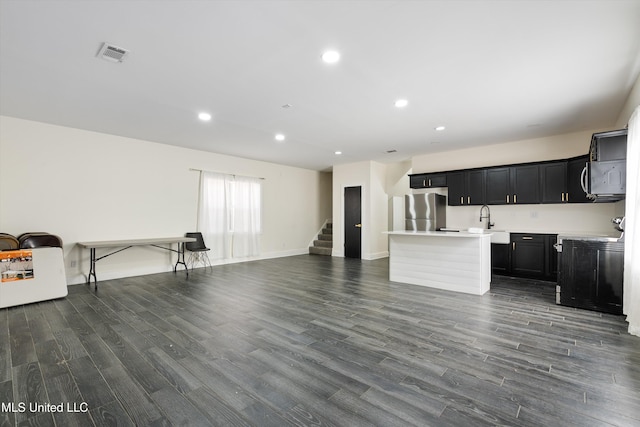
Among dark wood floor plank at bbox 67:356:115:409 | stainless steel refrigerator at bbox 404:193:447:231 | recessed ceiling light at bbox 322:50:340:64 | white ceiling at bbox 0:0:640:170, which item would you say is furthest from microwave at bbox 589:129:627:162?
dark wood floor plank at bbox 67:356:115:409

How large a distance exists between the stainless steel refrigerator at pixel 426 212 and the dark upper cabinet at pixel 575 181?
2.23m

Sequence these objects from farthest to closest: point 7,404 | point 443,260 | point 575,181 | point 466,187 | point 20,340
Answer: point 466,187, point 575,181, point 443,260, point 20,340, point 7,404

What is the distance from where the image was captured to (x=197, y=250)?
6.09 m

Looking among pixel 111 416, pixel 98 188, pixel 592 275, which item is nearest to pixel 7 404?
pixel 111 416

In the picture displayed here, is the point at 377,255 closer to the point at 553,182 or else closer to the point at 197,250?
the point at 553,182

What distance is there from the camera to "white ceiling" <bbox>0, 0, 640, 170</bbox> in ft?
7.07

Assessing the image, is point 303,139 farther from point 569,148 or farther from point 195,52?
point 569,148

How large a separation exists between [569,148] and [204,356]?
6.80 meters

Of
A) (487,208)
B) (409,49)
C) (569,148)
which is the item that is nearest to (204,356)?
(409,49)

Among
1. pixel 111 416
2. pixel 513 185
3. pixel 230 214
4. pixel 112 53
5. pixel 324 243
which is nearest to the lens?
pixel 111 416

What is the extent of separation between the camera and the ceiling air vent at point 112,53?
257 cm

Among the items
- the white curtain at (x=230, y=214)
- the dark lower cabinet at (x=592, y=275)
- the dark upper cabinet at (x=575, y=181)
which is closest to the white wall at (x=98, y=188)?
the white curtain at (x=230, y=214)

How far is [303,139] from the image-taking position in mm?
5680

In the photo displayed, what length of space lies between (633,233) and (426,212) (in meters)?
3.80
